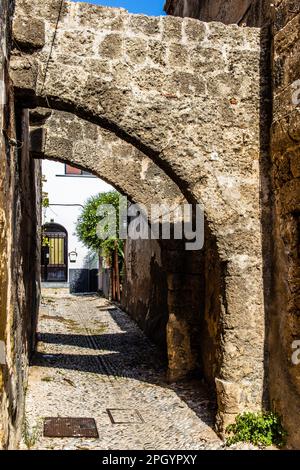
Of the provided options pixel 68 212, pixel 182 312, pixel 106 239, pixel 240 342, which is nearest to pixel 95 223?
pixel 106 239

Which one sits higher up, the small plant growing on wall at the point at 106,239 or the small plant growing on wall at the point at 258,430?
the small plant growing on wall at the point at 106,239

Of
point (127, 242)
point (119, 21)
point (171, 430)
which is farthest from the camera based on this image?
point (127, 242)

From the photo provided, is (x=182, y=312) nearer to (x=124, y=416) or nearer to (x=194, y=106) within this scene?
(x=124, y=416)

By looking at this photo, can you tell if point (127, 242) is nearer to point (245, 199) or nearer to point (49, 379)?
point (49, 379)

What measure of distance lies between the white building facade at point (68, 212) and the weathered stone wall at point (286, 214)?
50.9 ft

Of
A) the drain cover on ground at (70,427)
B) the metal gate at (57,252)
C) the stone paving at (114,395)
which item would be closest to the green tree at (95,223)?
the metal gate at (57,252)

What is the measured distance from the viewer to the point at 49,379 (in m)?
6.19

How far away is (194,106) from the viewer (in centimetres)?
442

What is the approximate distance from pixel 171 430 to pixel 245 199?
2.03 m

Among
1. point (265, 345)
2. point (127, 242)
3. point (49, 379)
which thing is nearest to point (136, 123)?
point (265, 345)

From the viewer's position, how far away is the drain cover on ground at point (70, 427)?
14.9 feet

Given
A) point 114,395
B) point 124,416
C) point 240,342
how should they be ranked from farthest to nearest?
point 114,395
point 124,416
point 240,342

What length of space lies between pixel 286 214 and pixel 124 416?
2.42 metres

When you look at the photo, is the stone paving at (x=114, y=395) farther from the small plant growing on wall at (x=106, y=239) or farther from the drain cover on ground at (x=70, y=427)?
the small plant growing on wall at (x=106, y=239)
